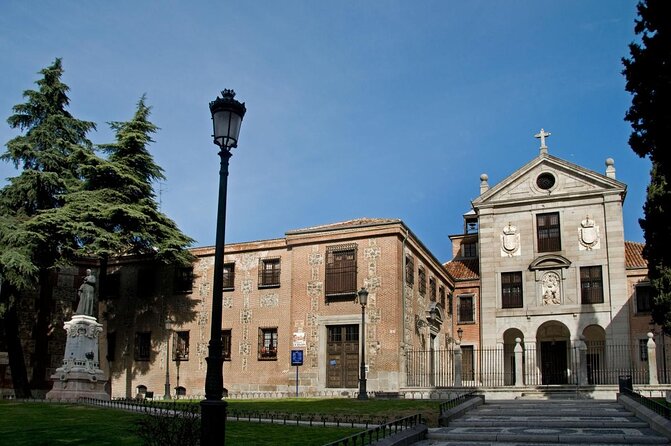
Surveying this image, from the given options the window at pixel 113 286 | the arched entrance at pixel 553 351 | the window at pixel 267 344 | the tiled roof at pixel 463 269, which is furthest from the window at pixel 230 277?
the arched entrance at pixel 553 351

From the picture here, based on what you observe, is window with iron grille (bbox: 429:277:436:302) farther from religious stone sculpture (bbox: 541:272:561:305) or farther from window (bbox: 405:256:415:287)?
religious stone sculpture (bbox: 541:272:561:305)

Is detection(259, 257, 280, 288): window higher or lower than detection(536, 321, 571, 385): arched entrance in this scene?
higher

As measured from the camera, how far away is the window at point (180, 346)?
32000 millimetres

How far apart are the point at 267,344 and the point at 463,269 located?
1543cm

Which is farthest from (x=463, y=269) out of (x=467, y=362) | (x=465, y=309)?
(x=467, y=362)

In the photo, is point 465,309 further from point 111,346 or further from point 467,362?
point 111,346

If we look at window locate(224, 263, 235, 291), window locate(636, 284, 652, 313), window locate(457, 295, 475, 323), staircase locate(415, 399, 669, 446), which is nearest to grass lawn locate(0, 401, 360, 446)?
staircase locate(415, 399, 669, 446)

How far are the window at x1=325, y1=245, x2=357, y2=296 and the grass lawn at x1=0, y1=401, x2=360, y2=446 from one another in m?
13.3

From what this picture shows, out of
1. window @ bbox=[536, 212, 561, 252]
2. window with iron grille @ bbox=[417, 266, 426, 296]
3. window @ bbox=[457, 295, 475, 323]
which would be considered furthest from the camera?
window @ bbox=[457, 295, 475, 323]

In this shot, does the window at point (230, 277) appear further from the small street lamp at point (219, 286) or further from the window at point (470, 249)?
the small street lamp at point (219, 286)

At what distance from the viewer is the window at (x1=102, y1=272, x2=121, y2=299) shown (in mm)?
34781

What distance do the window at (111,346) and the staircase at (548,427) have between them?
21.1 meters

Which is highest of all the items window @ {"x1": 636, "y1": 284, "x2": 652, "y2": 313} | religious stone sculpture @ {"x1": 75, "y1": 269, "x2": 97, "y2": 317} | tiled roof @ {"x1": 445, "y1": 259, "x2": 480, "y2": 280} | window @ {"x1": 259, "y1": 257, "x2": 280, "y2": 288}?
tiled roof @ {"x1": 445, "y1": 259, "x2": 480, "y2": 280}

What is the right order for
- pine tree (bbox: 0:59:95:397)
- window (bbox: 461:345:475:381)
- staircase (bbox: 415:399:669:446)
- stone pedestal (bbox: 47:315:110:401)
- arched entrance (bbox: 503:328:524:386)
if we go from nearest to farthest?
staircase (bbox: 415:399:669:446)
stone pedestal (bbox: 47:315:110:401)
pine tree (bbox: 0:59:95:397)
arched entrance (bbox: 503:328:524:386)
window (bbox: 461:345:475:381)
